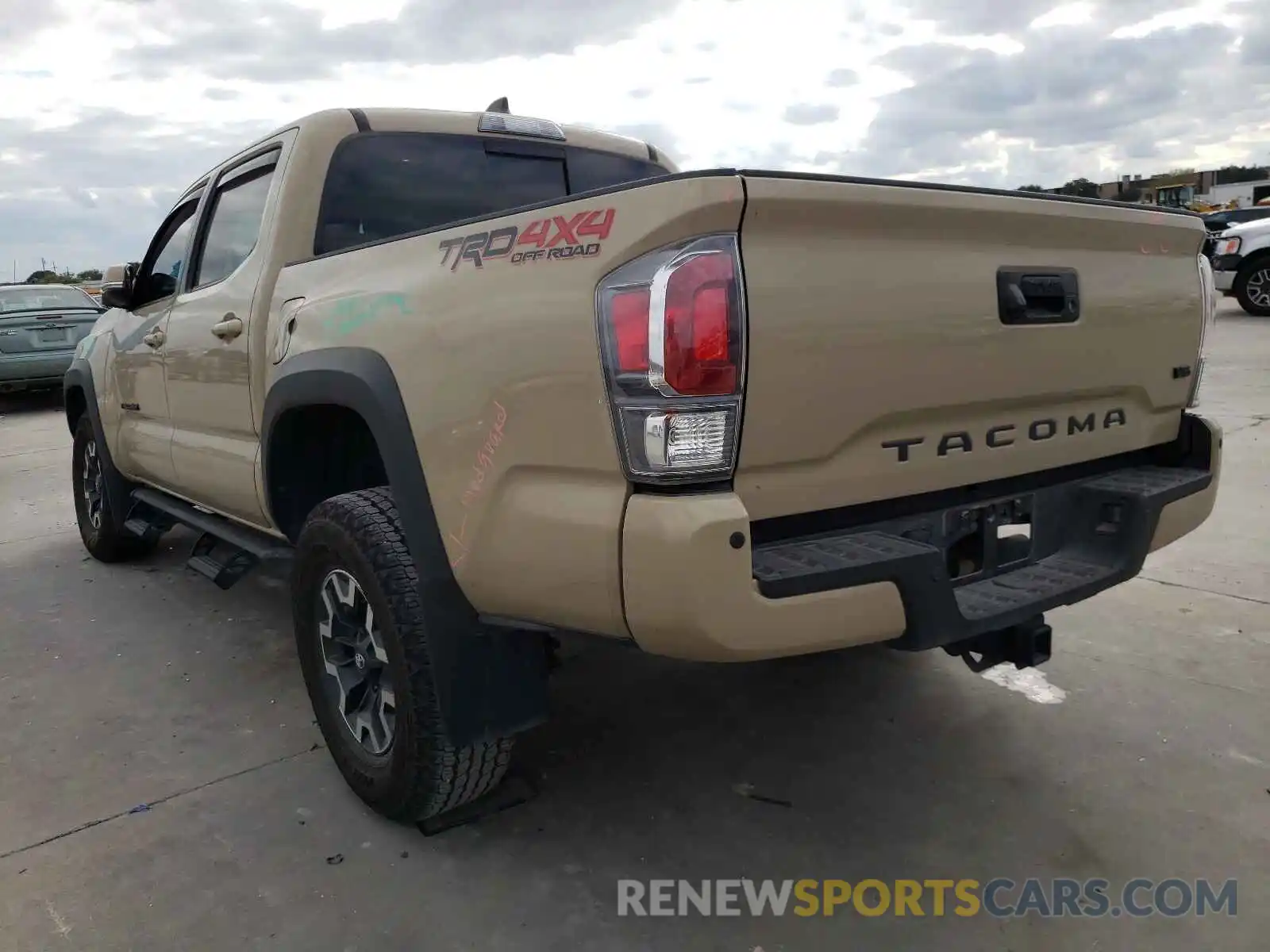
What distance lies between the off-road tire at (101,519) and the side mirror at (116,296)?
0.83 meters

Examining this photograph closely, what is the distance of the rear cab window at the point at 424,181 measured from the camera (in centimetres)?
320

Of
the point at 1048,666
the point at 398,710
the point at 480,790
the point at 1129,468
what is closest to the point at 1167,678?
the point at 1048,666

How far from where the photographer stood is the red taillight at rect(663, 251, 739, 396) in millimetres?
1785

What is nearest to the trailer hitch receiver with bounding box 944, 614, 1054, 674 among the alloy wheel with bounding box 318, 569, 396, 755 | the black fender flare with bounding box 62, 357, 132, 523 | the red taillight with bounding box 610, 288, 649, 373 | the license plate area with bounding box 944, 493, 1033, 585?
the license plate area with bounding box 944, 493, 1033, 585

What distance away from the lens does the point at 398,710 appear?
2.42 meters

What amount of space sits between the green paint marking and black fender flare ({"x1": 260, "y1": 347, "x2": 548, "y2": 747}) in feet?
0.41

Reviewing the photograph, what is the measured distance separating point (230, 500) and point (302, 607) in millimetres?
920

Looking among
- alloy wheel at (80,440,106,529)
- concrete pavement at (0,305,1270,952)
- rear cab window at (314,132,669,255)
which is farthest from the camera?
alloy wheel at (80,440,106,529)

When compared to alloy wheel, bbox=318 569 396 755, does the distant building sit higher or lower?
higher

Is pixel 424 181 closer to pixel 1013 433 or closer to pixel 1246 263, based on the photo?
pixel 1013 433

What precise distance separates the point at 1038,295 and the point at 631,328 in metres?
1.07

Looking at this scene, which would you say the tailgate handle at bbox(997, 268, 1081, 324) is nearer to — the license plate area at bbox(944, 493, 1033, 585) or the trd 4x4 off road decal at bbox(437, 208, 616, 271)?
the license plate area at bbox(944, 493, 1033, 585)
